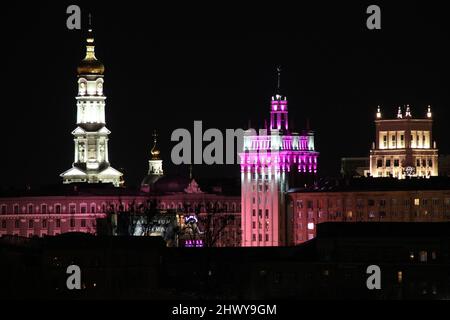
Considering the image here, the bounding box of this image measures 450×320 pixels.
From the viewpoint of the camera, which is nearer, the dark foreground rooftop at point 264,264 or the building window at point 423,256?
the dark foreground rooftop at point 264,264

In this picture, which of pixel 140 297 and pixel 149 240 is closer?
pixel 140 297

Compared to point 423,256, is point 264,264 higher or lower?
lower

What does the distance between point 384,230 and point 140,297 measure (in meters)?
29.1

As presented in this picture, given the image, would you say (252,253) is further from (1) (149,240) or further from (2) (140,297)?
(2) (140,297)

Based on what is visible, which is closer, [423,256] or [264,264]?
[264,264]

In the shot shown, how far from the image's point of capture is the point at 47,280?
508ft

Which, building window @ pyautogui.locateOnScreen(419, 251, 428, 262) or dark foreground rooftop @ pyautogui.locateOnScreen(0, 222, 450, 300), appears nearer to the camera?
dark foreground rooftop @ pyautogui.locateOnScreen(0, 222, 450, 300)

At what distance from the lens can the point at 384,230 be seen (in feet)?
576
